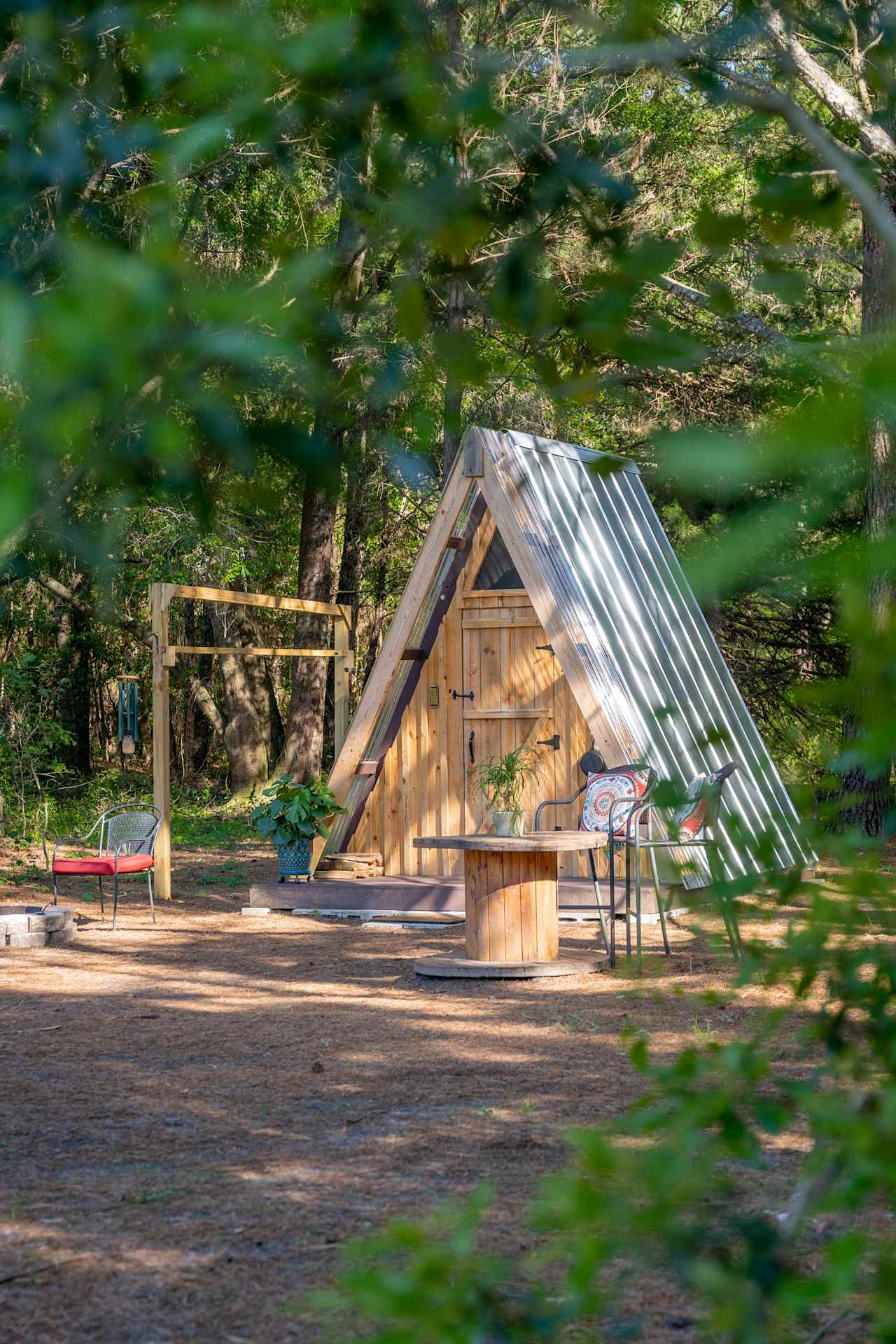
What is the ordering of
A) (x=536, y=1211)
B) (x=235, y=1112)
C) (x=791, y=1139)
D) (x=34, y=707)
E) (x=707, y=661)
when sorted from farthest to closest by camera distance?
(x=34, y=707) → (x=707, y=661) → (x=235, y=1112) → (x=791, y=1139) → (x=536, y=1211)

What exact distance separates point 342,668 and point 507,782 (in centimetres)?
313

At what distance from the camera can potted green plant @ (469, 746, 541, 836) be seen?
24.3ft

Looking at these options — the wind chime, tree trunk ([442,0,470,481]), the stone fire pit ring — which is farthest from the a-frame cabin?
tree trunk ([442,0,470,481])

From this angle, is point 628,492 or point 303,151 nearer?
point 303,151

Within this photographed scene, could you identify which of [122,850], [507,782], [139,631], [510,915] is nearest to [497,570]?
[507,782]

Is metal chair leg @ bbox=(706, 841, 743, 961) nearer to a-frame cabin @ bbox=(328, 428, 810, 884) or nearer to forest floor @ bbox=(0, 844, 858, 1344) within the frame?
forest floor @ bbox=(0, 844, 858, 1344)

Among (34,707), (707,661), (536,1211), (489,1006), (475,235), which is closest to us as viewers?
(536,1211)

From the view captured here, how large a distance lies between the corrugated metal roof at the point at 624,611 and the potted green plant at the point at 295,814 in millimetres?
2123

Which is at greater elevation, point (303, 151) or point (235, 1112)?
point (303, 151)

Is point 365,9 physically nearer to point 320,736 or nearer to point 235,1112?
point 235,1112

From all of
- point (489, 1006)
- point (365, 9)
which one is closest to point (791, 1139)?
point (489, 1006)

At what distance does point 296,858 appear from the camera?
10211mm

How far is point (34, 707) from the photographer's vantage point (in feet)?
53.9

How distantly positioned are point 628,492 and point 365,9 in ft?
35.1
